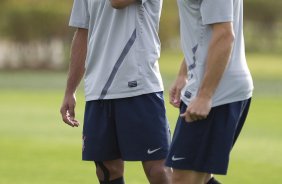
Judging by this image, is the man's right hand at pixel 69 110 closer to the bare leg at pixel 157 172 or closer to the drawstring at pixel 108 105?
the drawstring at pixel 108 105

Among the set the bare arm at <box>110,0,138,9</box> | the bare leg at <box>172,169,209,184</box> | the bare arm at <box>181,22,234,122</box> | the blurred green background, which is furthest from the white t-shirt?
the blurred green background

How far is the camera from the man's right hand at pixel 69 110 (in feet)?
22.8

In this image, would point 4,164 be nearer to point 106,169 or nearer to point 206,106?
point 106,169

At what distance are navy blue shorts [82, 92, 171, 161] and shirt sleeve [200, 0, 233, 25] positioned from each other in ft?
4.17

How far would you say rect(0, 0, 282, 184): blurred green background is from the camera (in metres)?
11.3

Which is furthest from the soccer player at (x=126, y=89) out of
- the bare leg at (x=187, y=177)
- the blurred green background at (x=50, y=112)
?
the blurred green background at (x=50, y=112)

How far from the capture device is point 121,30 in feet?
21.6

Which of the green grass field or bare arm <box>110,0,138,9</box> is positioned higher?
bare arm <box>110,0,138,9</box>

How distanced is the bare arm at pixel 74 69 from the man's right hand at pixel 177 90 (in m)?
Answer: 0.87

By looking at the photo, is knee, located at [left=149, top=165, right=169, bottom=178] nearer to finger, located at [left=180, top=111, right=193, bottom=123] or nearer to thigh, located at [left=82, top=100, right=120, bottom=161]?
thigh, located at [left=82, top=100, right=120, bottom=161]

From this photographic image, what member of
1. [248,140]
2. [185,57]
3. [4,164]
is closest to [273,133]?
[248,140]

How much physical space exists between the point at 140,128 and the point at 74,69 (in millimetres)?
665

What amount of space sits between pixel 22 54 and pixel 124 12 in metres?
34.6

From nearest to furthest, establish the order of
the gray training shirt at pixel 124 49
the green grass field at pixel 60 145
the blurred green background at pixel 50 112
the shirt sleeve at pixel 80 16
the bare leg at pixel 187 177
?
the bare leg at pixel 187 177
the gray training shirt at pixel 124 49
the shirt sleeve at pixel 80 16
the green grass field at pixel 60 145
the blurred green background at pixel 50 112
